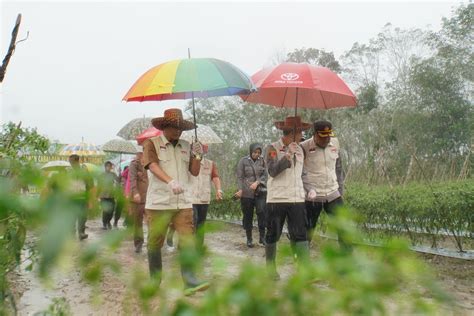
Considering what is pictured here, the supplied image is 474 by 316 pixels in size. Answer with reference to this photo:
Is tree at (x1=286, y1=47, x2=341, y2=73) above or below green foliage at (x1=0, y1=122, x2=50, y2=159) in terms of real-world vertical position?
above

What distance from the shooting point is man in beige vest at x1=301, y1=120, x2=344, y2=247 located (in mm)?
5180

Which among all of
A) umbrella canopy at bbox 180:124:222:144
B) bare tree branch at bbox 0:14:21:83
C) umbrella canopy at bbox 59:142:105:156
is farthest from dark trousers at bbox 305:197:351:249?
umbrella canopy at bbox 59:142:105:156

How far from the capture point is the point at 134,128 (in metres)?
14.2

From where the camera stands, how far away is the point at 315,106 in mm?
5750

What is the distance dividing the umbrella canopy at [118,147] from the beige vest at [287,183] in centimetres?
790

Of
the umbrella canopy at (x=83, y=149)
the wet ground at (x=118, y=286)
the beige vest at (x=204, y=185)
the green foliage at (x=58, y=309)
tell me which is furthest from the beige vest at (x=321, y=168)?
the umbrella canopy at (x=83, y=149)

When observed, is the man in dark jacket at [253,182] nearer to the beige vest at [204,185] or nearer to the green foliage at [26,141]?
the beige vest at [204,185]

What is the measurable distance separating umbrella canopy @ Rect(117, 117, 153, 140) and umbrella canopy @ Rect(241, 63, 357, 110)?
27.3 ft

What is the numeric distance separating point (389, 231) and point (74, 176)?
6732 millimetres

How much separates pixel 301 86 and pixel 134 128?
971 centimetres

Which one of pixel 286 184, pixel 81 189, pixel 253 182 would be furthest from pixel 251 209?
pixel 81 189

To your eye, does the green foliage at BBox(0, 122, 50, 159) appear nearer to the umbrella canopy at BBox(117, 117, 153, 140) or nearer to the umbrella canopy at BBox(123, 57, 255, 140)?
the umbrella canopy at BBox(123, 57, 255, 140)

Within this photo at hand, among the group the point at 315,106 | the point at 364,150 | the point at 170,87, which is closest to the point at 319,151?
the point at 315,106

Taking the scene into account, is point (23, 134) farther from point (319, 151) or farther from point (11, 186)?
point (11, 186)
